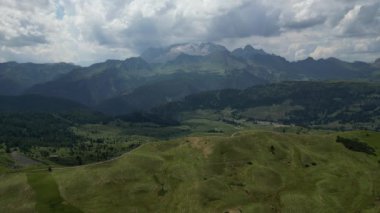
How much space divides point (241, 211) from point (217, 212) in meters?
10.8

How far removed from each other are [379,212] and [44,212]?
497 feet

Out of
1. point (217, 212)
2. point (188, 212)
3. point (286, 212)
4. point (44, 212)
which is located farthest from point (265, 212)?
point (44, 212)

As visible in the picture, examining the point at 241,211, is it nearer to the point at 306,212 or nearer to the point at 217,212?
the point at 217,212

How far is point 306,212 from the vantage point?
200 meters

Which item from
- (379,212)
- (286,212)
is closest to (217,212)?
(286,212)

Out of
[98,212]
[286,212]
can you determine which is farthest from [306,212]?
A: [98,212]

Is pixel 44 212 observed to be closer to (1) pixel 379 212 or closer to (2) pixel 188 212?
(2) pixel 188 212

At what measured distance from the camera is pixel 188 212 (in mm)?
199875

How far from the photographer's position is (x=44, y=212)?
200m

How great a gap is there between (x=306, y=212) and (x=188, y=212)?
5336cm

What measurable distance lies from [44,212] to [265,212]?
99.6 metres

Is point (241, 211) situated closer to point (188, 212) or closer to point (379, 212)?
point (188, 212)

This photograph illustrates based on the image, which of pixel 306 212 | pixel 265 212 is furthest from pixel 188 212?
pixel 306 212

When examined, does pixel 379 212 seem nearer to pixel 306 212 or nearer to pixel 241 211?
pixel 306 212
